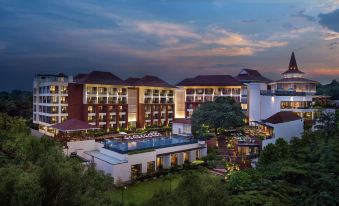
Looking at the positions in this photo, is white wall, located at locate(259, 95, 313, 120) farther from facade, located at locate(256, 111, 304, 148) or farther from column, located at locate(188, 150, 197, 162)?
column, located at locate(188, 150, 197, 162)

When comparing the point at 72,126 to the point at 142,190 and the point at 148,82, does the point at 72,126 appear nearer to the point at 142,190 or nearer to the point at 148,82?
the point at 142,190

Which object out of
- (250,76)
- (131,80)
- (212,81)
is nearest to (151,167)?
(131,80)

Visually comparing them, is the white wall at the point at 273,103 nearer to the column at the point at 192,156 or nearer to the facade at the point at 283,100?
the facade at the point at 283,100

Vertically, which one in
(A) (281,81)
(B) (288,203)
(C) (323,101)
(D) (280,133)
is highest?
(A) (281,81)

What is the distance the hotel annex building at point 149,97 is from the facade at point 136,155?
14092 millimetres

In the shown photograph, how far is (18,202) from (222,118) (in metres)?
26.8

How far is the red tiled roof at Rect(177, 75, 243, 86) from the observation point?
154ft

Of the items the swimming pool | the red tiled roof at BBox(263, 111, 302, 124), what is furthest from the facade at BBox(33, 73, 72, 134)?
the red tiled roof at BBox(263, 111, 302, 124)

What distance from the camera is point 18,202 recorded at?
7.47m

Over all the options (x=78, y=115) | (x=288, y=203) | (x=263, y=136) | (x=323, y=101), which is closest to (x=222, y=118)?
(x=263, y=136)

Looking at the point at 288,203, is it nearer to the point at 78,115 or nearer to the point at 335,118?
the point at 335,118

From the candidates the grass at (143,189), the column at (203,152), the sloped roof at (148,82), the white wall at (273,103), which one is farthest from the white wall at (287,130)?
the sloped roof at (148,82)

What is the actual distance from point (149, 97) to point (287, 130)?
24.3 meters

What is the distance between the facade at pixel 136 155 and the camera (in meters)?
22.1
